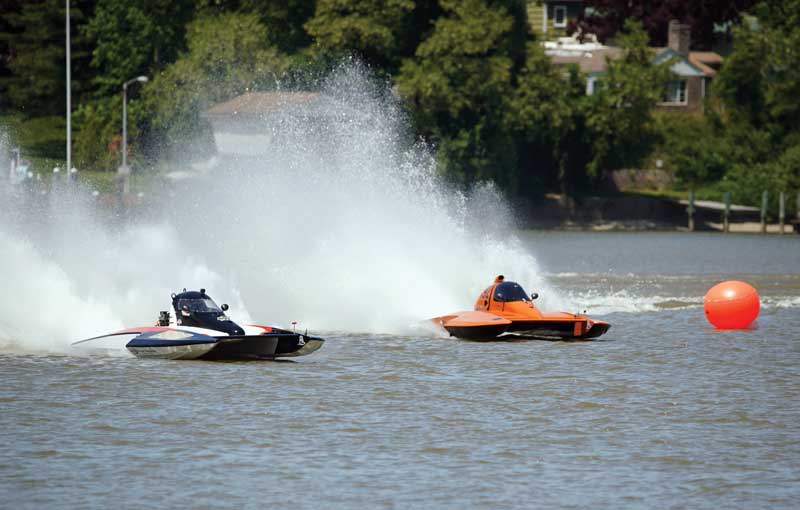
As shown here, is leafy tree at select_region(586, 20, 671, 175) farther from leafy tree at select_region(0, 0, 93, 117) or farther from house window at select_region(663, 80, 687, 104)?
leafy tree at select_region(0, 0, 93, 117)

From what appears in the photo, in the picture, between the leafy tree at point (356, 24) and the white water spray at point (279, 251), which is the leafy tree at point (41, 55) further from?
the leafy tree at point (356, 24)

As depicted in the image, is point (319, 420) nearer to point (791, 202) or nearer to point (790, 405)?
point (790, 405)

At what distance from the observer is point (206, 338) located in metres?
26.5

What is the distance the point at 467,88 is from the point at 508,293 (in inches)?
2281

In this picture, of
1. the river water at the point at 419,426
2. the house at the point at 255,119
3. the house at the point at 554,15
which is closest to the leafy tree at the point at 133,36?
the house at the point at 255,119

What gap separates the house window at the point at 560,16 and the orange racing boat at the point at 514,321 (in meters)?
94.2

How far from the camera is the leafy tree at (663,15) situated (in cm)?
11412

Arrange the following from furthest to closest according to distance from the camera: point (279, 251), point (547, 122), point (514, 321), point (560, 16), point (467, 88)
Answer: point (560, 16), point (547, 122), point (467, 88), point (279, 251), point (514, 321)

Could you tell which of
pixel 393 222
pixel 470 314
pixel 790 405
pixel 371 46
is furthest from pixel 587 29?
pixel 790 405

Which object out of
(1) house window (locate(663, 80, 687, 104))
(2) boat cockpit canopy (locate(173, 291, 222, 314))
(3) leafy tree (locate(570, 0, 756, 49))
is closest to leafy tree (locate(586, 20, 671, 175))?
Result: (1) house window (locate(663, 80, 687, 104))

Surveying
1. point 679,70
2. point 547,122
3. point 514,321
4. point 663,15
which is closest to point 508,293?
point 514,321

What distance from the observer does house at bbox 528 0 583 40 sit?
12281cm

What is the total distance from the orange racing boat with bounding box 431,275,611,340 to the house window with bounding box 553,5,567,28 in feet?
309

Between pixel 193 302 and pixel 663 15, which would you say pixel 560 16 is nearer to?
pixel 663 15
